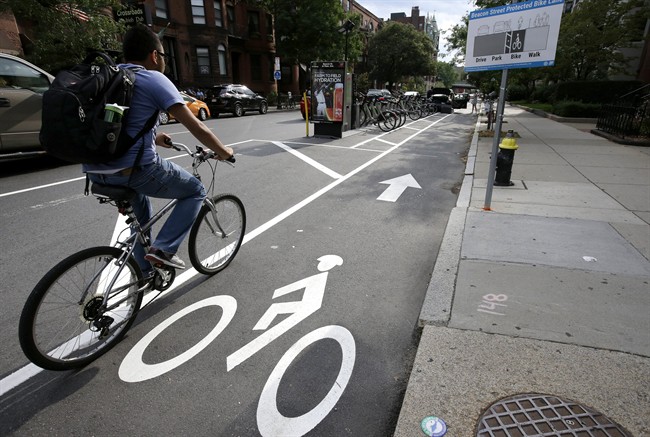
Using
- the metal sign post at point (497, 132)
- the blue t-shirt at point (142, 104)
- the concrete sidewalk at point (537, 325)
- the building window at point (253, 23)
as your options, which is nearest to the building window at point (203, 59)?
the building window at point (253, 23)

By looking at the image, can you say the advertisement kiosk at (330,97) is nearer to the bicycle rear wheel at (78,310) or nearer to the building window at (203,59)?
the bicycle rear wheel at (78,310)

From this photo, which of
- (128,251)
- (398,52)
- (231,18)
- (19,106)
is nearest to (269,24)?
(231,18)

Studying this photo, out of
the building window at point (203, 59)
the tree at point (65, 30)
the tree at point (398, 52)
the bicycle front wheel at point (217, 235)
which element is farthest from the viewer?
the tree at point (398, 52)

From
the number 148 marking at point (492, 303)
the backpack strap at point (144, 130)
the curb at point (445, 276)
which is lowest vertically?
the curb at point (445, 276)

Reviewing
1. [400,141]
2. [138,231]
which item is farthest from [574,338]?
[400,141]

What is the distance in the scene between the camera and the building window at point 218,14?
31781mm

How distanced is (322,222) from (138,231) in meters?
2.91

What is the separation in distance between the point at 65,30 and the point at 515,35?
16361 mm

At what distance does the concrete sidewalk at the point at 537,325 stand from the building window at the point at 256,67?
36.0m

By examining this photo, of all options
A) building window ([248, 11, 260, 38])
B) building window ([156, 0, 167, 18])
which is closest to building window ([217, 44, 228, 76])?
building window ([156, 0, 167, 18])

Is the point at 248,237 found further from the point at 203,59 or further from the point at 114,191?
the point at 203,59

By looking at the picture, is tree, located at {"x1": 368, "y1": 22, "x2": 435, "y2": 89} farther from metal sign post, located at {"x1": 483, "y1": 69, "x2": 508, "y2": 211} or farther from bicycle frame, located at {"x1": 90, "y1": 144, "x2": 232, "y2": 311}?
bicycle frame, located at {"x1": 90, "y1": 144, "x2": 232, "y2": 311}

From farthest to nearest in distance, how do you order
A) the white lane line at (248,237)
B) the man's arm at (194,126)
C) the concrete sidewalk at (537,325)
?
1. the man's arm at (194,126)
2. the white lane line at (248,237)
3. the concrete sidewalk at (537,325)

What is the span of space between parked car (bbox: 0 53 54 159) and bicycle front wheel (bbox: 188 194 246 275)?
5.33 metres
